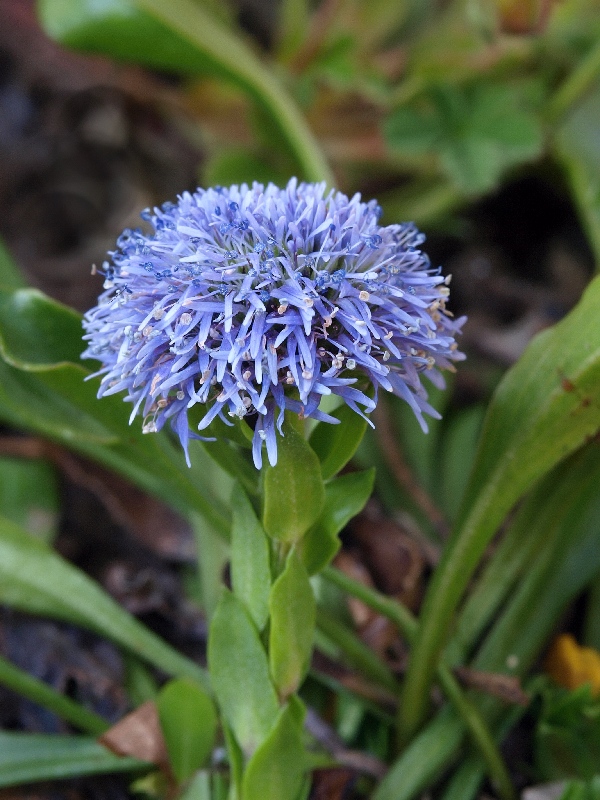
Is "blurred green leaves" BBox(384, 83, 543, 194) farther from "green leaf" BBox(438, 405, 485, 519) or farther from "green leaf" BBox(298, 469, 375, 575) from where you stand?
"green leaf" BBox(298, 469, 375, 575)

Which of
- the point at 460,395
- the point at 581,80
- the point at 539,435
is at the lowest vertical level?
the point at 539,435

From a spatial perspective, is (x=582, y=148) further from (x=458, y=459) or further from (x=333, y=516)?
(x=333, y=516)

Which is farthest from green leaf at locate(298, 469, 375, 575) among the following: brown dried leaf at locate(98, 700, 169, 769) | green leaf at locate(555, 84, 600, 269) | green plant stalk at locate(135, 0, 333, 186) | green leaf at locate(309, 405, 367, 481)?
green leaf at locate(555, 84, 600, 269)

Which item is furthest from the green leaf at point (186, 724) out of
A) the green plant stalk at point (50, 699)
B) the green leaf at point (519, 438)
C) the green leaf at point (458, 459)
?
the green leaf at point (458, 459)

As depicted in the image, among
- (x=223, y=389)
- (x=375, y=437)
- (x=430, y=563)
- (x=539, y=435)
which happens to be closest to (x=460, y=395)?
(x=375, y=437)

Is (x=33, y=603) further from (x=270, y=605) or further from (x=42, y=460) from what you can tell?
(x=270, y=605)
